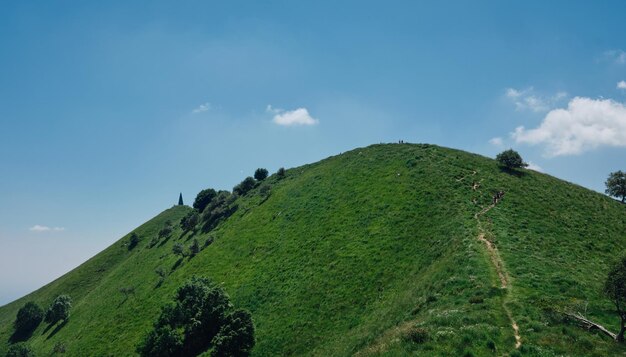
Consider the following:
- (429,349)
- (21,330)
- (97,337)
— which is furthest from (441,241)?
(21,330)

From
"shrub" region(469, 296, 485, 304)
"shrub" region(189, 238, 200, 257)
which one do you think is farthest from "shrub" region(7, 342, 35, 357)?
"shrub" region(469, 296, 485, 304)

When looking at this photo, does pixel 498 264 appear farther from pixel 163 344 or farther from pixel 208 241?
pixel 208 241

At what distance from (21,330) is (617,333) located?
114 metres

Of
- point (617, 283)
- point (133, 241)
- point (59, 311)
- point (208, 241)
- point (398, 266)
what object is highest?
point (133, 241)

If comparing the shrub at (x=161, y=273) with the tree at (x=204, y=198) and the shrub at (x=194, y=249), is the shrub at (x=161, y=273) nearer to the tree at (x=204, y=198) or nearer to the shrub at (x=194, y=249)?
the shrub at (x=194, y=249)

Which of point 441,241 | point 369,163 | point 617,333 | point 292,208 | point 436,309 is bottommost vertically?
point 617,333

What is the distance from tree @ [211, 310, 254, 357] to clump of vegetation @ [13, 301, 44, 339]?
75.9 m

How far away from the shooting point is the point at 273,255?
5756 cm

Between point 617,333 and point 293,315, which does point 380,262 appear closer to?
point 293,315

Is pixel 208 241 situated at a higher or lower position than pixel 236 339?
higher

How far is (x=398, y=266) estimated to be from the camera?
42.6 meters

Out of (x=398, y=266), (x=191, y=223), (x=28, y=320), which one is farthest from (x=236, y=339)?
(x=28, y=320)

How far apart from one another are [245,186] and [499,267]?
79.2 meters

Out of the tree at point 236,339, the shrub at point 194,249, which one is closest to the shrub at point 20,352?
the shrub at point 194,249
